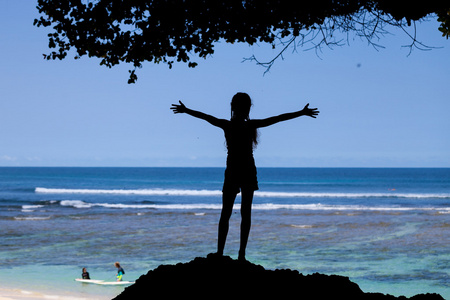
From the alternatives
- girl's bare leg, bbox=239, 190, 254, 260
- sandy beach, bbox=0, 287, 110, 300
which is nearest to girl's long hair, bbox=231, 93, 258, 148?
girl's bare leg, bbox=239, 190, 254, 260

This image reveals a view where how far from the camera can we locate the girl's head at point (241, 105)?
5.93m

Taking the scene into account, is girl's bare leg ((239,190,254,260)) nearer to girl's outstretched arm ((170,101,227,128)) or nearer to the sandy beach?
girl's outstretched arm ((170,101,227,128))

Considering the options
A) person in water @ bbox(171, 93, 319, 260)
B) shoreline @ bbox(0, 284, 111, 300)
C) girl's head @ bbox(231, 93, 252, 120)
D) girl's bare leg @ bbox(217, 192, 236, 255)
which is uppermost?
girl's head @ bbox(231, 93, 252, 120)

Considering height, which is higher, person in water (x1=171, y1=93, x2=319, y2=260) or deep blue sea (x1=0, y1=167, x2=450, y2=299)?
person in water (x1=171, y1=93, x2=319, y2=260)

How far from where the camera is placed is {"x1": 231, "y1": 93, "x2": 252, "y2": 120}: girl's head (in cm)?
593

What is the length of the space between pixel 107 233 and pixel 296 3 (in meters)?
18.9

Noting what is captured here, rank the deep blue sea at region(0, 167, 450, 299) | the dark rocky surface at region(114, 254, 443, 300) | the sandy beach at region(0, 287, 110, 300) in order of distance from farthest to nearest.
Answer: the deep blue sea at region(0, 167, 450, 299), the sandy beach at region(0, 287, 110, 300), the dark rocky surface at region(114, 254, 443, 300)

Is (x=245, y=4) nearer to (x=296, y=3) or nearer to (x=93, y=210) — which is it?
(x=296, y=3)

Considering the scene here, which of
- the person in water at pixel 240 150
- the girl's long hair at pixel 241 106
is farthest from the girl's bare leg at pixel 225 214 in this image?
the girl's long hair at pixel 241 106

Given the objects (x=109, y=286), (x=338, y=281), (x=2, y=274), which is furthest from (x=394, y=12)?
(x=2, y=274)

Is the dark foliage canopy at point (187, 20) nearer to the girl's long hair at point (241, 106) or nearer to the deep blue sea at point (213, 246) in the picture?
the girl's long hair at point (241, 106)

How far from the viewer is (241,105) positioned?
19.5 ft

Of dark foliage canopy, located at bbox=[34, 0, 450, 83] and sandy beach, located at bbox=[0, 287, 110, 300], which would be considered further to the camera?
sandy beach, located at bbox=[0, 287, 110, 300]

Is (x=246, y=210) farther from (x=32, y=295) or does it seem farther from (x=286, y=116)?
(x=32, y=295)
